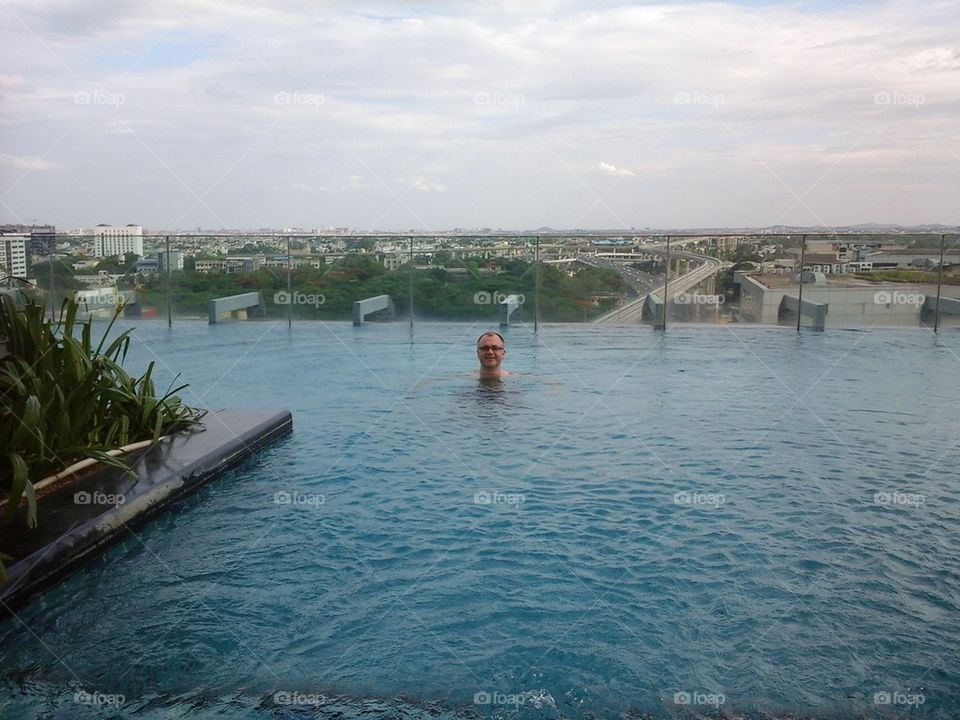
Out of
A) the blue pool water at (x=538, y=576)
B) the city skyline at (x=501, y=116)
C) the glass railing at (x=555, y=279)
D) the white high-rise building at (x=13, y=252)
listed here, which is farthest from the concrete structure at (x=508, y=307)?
the white high-rise building at (x=13, y=252)

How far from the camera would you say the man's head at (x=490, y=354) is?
320 inches

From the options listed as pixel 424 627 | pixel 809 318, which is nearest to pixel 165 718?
pixel 424 627

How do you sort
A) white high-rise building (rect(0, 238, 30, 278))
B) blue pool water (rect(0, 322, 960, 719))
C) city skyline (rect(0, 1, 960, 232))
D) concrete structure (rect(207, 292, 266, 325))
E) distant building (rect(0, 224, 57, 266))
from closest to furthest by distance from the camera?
blue pool water (rect(0, 322, 960, 719))
white high-rise building (rect(0, 238, 30, 278))
distant building (rect(0, 224, 57, 266))
city skyline (rect(0, 1, 960, 232))
concrete structure (rect(207, 292, 266, 325))

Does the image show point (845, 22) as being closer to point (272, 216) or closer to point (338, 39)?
point (338, 39)

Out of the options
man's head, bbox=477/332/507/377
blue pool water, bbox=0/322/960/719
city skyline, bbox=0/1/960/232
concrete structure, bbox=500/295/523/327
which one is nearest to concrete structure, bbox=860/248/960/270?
city skyline, bbox=0/1/960/232

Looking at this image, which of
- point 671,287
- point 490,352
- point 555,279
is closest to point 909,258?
point 671,287

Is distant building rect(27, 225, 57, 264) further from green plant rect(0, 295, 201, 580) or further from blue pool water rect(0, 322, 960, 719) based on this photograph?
green plant rect(0, 295, 201, 580)

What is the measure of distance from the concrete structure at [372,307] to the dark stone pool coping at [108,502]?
22.1 ft

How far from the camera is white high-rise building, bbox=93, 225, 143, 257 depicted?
1167 centimetres

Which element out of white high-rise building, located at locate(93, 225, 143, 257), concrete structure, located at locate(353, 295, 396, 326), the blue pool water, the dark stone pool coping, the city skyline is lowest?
the blue pool water

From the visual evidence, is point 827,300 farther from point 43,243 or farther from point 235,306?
point 43,243

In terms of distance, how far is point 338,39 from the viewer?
11.8 meters

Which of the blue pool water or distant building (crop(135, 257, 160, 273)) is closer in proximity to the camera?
the blue pool water

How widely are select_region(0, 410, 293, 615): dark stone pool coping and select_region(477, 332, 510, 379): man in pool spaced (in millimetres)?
2889
